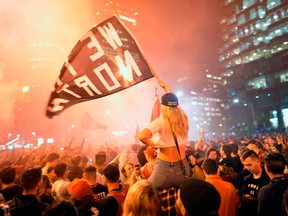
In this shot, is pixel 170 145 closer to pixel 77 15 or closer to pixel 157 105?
pixel 157 105

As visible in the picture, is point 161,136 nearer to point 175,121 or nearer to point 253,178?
point 175,121

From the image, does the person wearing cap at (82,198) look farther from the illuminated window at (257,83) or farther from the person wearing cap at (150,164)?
the illuminated window at (257,83)

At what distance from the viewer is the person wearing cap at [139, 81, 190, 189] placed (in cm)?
338

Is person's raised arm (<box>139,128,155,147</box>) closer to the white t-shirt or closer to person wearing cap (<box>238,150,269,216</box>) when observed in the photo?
the white t-shirt

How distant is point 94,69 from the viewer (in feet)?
22.1

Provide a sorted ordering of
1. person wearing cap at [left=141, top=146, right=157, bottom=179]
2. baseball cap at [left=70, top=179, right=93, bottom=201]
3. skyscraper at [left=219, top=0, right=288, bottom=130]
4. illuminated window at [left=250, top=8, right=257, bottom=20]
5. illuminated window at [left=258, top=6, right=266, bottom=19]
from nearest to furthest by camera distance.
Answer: baseball cap at [left=70, top=179, right=93, bottom=201]
person wearing cap at [left=141, top=146, right=157, bottom=179]
skyscraper at [left=219, top=0, right=288, bottom=130]
illuminated window at [left=258, top=6, right=266, bottom=19]
illuminated window at [left=250, top=8, right=257, bottom=20]

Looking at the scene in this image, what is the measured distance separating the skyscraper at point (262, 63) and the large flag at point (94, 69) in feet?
186

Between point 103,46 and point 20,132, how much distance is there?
6569cm

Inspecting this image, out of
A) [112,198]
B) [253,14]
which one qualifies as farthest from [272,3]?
[112,198]

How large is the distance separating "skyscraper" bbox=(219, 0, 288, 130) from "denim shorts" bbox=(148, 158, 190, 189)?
58.8 metres

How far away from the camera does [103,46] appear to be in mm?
6750

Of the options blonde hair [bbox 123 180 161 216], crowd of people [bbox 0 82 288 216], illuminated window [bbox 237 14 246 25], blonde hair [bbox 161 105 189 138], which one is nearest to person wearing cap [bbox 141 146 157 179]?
crowd of people [bbox 0 82 288 216]

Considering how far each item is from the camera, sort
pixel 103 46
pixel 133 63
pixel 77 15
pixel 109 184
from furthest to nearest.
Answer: pixel 77 15, pixel 103 46, pixel 133 63, pixel 109 184

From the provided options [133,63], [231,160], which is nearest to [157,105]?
[133,63]
